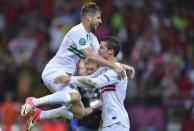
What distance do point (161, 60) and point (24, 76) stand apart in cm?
319

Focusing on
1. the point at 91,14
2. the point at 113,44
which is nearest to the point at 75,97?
the point at 113,44

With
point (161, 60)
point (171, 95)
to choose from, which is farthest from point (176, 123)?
point (161, 60)

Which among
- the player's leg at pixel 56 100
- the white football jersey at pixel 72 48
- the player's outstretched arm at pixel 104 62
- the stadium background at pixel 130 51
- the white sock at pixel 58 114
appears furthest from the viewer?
the stadium background at pixel 130 51

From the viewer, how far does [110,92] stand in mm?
13211

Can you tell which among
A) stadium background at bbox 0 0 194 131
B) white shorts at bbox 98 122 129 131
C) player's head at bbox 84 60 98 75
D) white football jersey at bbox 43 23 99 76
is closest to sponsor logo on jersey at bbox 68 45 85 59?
white football jersey at bbox 43 23 99 76

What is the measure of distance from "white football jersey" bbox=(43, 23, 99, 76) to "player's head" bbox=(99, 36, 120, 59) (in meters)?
0.46

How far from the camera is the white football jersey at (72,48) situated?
13719mm

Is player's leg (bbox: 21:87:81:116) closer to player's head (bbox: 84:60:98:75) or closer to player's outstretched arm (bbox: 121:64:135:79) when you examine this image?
player's head (bbox: 84:60:98:75)

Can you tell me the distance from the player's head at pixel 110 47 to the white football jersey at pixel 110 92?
22 cm

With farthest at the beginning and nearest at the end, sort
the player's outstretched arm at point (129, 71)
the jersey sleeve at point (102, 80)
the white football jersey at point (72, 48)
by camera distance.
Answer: the player's outstretched arm at point (129, 71), the white football jersey at point (72, 48), the jersey sleeve at point (102, 80)

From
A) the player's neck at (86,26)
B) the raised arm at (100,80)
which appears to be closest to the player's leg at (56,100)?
the raised arm at (100,80)

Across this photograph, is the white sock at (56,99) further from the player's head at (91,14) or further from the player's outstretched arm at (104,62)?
the player's head at (91,14)

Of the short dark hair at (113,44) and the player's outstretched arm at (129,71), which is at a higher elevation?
the short dark hair at (113,44)

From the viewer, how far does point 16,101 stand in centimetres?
2091
